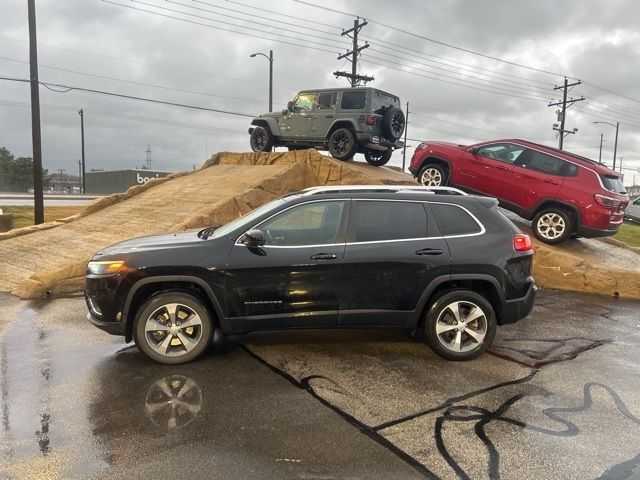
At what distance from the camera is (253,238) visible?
408 cm

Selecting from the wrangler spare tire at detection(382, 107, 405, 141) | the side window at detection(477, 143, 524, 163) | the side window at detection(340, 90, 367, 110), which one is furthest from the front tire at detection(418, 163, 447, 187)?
the side window at detection(340, 90, 367, 110)

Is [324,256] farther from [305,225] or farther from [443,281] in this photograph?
[443,281]

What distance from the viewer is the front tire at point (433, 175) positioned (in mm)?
10492

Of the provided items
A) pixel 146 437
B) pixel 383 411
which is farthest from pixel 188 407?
pixel 383 411

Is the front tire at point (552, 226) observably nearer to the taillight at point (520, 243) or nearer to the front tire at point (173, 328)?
the taillight at point (520, 243)

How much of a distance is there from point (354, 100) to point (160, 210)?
575 centimetres

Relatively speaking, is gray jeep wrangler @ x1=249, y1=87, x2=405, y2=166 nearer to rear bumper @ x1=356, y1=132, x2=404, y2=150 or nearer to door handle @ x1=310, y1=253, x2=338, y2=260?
rear bumper @ x1=356, y1=132, x2=404, y2=150

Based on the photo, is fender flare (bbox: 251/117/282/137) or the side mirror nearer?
the side mirror

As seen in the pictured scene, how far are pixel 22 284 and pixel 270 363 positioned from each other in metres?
4.78

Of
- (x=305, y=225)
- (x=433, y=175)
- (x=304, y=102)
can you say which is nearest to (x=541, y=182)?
(x=433, y=175)

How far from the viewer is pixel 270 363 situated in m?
4.33

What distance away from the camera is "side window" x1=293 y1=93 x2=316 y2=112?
12797 millimetres

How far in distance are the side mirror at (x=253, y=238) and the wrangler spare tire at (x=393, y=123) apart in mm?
8724

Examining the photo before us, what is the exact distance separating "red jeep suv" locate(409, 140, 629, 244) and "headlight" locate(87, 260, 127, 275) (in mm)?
7990
